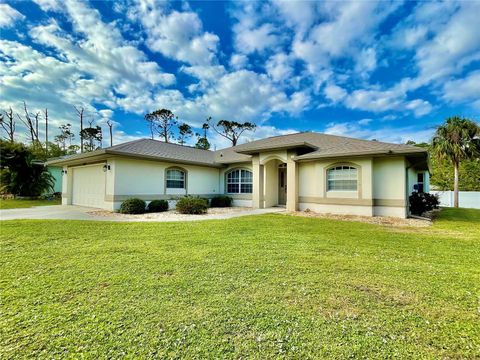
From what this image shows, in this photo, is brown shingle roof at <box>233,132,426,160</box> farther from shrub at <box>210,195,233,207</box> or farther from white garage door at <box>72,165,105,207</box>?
white garage door at <box>72,165,105,207</box>

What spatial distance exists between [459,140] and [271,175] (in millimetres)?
16875

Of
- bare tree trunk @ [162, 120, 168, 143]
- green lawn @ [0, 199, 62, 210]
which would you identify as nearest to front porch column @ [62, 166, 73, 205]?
green lawn @ [0, 199, 62, 210]

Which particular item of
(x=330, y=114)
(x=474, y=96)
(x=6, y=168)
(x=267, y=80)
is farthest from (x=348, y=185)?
(x=6, y=168)

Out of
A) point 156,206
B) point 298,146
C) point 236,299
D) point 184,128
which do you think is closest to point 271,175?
point 298,146

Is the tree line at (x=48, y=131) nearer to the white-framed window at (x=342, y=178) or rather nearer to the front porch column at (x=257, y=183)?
the front porch column at (x=257, y=183)

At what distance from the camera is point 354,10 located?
968 cm

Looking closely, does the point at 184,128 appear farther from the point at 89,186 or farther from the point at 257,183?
the point at 257,183

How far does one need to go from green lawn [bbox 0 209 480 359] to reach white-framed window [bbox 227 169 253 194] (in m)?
10.2

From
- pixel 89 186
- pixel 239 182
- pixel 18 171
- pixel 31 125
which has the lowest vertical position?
pixel 89 186

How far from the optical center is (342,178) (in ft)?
41.8

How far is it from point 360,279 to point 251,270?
6.26ft

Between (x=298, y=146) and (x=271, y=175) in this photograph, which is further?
(x=271, y=175)

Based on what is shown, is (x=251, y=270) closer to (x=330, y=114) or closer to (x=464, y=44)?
(x=464, y=44)

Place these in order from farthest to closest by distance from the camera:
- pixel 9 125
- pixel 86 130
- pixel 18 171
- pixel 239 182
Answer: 1. pixel 86 130
2. pixel 9 125
3. pixel 18 171
4. pixel 239 182
